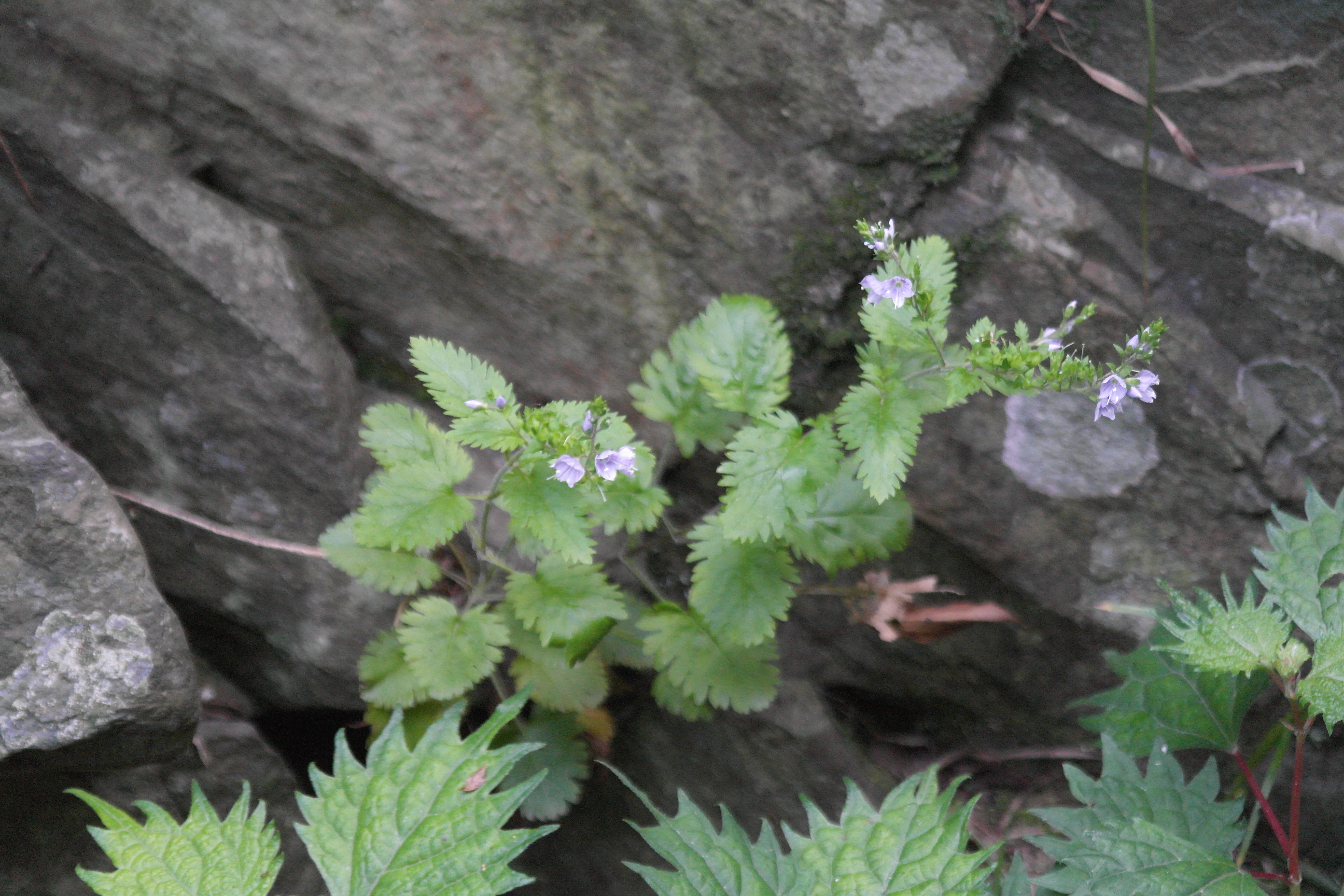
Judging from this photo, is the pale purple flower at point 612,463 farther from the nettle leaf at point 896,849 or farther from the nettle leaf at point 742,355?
the nettle leaf at point 896,849

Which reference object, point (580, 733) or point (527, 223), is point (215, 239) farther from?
point (580, 733)

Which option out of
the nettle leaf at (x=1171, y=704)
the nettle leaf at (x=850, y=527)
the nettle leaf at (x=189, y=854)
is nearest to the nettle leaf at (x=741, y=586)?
the nettle leaf at (x=850, y=527)

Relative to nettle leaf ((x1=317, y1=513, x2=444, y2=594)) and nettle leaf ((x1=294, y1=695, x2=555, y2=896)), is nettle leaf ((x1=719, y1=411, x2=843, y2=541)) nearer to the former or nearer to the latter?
nettle leaf ((x1=294, y1=695, x2=555, y2=896))

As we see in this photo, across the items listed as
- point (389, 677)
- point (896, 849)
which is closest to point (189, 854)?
point (389, 677)

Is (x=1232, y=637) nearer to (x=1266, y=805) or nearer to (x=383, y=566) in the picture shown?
(x=1266, y=805)

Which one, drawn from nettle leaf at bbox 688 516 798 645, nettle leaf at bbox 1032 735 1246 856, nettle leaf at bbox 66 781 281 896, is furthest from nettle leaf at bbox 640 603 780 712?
nettle leaf at bbox 66 781 281 896

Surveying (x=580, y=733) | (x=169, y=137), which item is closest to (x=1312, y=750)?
(x=580, y=733)
